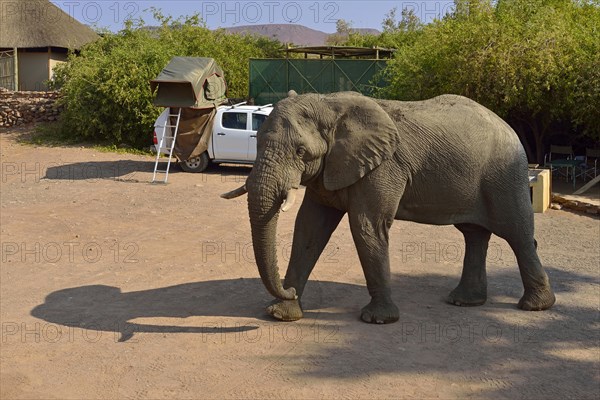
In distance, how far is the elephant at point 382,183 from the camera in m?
6.51

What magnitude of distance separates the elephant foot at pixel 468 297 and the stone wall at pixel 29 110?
1987 cm

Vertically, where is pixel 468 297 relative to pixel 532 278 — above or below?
below

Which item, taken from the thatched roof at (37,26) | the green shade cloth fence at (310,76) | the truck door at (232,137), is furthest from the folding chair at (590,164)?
the thatched roof at (37,26)

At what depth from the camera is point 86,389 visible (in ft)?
19.4

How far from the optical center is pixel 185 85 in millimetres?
16938

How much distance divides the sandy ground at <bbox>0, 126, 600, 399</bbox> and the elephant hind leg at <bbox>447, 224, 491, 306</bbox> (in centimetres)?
16

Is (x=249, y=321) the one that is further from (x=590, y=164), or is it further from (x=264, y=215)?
(x=590, y=164)

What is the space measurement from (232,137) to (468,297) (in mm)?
10660

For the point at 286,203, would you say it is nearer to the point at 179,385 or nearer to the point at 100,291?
the point at 179,385

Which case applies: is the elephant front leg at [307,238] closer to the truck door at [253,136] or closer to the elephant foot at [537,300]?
the elephant foot at [537,300]

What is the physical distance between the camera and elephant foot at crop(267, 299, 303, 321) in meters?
7.32

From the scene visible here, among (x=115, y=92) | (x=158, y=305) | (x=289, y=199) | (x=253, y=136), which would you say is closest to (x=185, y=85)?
(x=253, y=136)

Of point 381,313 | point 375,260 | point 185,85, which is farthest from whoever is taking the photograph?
point 185,85

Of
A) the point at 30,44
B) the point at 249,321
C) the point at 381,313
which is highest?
the point at 30,44
